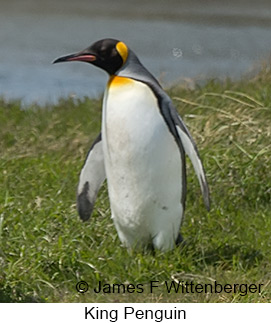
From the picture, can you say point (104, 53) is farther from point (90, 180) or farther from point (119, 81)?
point (90, 180)

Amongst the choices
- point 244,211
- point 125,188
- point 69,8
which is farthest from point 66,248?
point 69,8

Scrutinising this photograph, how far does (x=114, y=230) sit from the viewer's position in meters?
4.82

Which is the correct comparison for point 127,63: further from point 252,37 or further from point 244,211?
point 252,37

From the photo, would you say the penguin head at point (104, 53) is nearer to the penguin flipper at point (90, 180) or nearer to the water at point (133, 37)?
the penguin flipper at point (90, 180)

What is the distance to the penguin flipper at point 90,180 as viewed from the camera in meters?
4.76

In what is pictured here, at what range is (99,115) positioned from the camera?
23.3 feet

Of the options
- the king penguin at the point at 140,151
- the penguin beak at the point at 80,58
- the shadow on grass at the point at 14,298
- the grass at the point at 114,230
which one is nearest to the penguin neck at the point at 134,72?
the king penguin at the point at 140,151

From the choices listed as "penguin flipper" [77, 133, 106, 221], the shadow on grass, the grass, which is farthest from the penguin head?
the shadow on grass

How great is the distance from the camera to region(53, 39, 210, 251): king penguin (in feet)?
14.7

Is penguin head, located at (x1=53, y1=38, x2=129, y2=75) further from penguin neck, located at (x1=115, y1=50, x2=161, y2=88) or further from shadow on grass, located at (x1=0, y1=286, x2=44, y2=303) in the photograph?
shadow on grass, located at (x1=0, y1=286, x2=44, y2=303)

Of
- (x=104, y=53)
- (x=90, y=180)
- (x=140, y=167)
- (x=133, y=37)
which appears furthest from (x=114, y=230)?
(x=133, y=37)

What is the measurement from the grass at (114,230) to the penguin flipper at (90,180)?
84mm

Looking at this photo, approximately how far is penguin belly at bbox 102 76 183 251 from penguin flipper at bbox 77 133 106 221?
14 cm

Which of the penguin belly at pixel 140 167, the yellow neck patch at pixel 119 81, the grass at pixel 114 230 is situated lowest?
the grass at pixel 114 230
